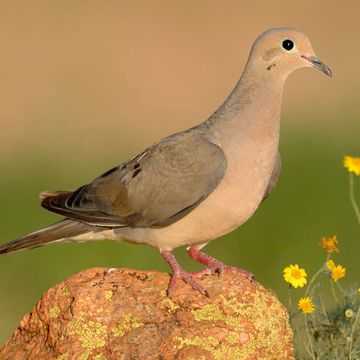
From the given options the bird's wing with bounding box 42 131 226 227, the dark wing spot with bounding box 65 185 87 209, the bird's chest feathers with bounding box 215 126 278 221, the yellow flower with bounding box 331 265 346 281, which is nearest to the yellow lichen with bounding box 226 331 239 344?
the yellow flower with bounding box 331 265 346 281

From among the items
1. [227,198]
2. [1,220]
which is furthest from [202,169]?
[1,220]

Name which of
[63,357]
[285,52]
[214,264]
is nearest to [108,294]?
[63,357]

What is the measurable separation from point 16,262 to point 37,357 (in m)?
6.38

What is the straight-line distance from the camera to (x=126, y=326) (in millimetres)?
7270

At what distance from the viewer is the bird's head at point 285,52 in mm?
8539

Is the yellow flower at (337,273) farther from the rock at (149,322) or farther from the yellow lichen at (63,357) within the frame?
the yellow lichen at (63,357)

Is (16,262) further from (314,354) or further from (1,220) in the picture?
(314,354)

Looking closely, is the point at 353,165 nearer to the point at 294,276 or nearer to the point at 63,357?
the point at 294,276

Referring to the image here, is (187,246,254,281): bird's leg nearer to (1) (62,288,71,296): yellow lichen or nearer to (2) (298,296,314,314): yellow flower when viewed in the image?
(2) (298,296,314,314): yellow flower

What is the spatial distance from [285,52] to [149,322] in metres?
2.10

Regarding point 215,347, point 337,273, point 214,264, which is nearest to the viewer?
point 215,347

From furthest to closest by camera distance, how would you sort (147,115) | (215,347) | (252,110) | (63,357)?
(147,115), (252,110), (63,357), (215,347)

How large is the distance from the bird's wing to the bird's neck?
14 centimetres

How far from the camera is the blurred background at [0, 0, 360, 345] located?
43.5ft
